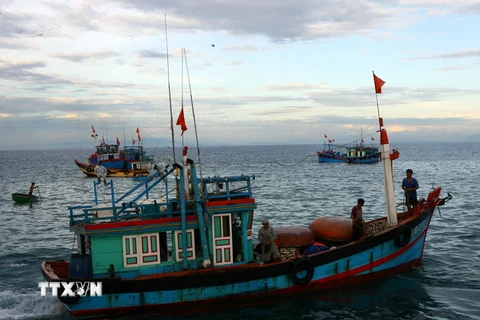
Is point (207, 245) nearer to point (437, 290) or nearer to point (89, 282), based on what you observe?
point (89, 282)

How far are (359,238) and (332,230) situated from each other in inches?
34.8

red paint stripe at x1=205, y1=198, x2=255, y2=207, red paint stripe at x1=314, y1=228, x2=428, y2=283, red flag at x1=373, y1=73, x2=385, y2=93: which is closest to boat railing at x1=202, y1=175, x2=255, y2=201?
red paint stripe at x1=205, y1=198, x2=255, y2=207

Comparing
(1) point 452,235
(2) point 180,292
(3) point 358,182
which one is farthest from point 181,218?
(3) point 358,182

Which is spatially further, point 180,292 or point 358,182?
point 358,182

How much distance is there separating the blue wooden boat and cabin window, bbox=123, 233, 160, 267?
0.03m

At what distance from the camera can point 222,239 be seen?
41.9 feet

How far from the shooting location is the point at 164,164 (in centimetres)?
1328

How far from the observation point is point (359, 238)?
14523mm

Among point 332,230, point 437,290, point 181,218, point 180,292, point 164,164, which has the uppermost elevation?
point 164,164

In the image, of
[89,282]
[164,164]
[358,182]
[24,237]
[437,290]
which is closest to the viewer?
[89,282]

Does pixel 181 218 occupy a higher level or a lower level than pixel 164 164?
lower

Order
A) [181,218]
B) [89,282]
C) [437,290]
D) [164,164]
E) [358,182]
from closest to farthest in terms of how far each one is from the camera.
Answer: [89,282]
[181,218]
[164,164]
[437,290]
[358,182]

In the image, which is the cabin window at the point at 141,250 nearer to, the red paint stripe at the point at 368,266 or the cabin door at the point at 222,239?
the cabin door at the point at 222,239

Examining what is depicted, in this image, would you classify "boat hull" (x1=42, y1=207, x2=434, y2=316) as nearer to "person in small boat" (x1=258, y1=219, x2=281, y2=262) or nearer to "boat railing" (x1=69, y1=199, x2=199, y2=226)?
"person in small boat" (x1=258, y1=219, x2=281, y2=262)
